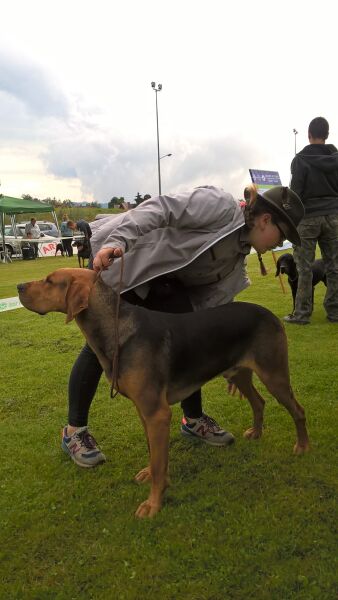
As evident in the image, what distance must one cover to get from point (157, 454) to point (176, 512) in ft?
1.29

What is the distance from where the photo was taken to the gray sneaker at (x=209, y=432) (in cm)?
373

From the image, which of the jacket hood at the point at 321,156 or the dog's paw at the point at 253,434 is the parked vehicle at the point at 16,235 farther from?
the dog's paw at the point at 253,434

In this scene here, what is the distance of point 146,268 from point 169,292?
45 centimetres

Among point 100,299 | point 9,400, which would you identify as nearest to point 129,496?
point 100,299

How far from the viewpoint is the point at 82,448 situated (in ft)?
11.6

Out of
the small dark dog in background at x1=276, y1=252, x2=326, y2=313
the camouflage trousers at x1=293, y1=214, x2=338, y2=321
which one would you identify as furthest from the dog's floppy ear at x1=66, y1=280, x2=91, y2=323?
the small dark dog in background at x1=276, y1=252, x2=326, y2=313

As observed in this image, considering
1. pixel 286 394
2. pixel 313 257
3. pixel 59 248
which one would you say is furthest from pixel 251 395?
pixel 59 248

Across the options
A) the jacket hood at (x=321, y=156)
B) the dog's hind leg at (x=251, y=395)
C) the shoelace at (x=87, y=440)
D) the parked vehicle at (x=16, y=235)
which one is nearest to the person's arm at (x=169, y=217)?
the dog's hind leg at (x=251, y=395)

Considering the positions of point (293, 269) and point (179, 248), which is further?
point (293, 269)

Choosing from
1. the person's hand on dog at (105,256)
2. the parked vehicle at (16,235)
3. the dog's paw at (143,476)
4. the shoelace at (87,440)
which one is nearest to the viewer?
the person's hand on dog at (105,256)

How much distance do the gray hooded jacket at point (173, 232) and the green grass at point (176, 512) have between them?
1.42m

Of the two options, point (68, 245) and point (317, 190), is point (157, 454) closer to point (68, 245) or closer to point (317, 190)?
point (317, 190)

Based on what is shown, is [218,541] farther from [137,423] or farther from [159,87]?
[159,87]

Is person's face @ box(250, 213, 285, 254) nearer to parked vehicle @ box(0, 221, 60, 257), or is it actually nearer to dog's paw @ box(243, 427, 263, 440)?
dog's paw @ box(243, 427, 263, 440)
